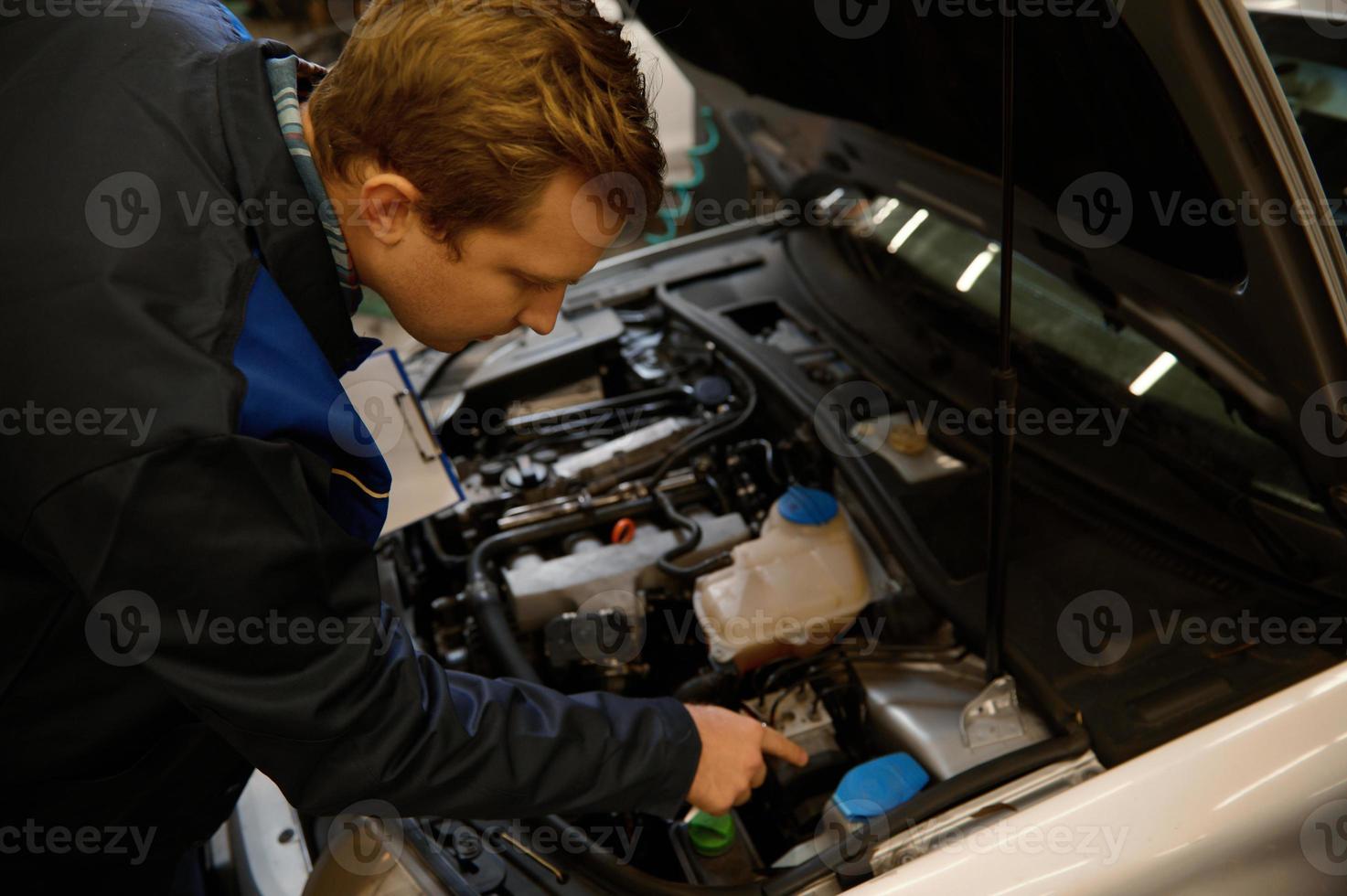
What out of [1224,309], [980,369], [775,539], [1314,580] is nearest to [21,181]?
[775,539]

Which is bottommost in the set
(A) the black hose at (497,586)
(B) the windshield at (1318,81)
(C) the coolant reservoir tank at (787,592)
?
(A) the black hose at (497,586)

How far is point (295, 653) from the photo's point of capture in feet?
2.90

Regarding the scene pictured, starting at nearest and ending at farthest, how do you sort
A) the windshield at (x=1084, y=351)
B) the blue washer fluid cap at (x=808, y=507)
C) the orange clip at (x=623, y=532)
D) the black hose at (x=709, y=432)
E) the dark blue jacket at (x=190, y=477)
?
1. the dark blue jacket at (x=190, y=477)
2. the windshield at (x=1084, y=351)
3. the blue washer fluid cap at (x=808, y=507)
4. the orange clip at (x=623, y=532)
5. the black hose at (x=709, y=432)

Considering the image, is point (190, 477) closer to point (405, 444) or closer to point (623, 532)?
point (405, 444)

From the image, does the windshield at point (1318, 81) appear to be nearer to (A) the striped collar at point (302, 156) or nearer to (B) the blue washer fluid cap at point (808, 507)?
(B) the blue washer fluid cap at point (808, 507)

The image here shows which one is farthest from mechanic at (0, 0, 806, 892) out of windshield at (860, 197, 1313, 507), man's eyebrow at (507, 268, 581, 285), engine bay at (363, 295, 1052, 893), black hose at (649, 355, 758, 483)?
windshield at (860, 197, 1313, 507)

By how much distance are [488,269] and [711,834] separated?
757mm

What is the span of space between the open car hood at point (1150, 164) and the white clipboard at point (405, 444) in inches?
31.3

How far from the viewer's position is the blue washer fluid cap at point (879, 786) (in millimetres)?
1173

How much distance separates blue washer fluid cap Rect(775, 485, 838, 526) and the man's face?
0.60 meters

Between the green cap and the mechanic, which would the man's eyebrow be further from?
the green cap

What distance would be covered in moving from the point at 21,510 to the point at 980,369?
139 cm

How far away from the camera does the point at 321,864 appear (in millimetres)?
1196

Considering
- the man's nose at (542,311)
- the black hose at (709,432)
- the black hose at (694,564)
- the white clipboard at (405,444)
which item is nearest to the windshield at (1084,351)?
the black hose at (709,432)
